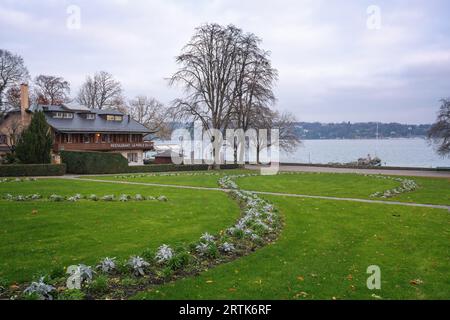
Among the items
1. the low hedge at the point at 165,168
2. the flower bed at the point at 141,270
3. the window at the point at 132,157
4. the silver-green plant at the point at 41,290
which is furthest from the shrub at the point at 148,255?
the window at the point at 132,157

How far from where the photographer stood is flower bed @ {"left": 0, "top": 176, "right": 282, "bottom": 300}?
744 centimetres

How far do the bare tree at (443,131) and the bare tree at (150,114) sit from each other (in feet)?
165

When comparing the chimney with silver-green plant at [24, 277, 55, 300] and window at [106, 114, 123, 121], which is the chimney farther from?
silver-green plant at [24, 277, 55, 300]

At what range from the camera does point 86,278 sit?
8086 mm

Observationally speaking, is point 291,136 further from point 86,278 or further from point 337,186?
point 86,278

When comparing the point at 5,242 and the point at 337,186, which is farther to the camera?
the point at 337,186

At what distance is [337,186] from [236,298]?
23356 millimetres

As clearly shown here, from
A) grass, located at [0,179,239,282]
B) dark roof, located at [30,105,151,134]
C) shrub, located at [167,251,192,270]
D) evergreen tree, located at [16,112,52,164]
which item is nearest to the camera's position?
shrub, located at [167,251,192,270]

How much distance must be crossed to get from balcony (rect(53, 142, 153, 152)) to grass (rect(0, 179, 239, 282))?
33.3m

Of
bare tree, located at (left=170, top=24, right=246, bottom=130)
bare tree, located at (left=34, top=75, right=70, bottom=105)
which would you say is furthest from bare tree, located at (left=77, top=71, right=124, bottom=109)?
bare tree, located at (left=170, top=24, right=246, bottom=130)

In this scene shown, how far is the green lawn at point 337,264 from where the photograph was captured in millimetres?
7898

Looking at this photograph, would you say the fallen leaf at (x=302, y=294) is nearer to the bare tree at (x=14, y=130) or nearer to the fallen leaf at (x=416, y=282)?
the fallen leaf at (x=416, y=282)

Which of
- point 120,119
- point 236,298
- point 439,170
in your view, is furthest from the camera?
point 120,119
